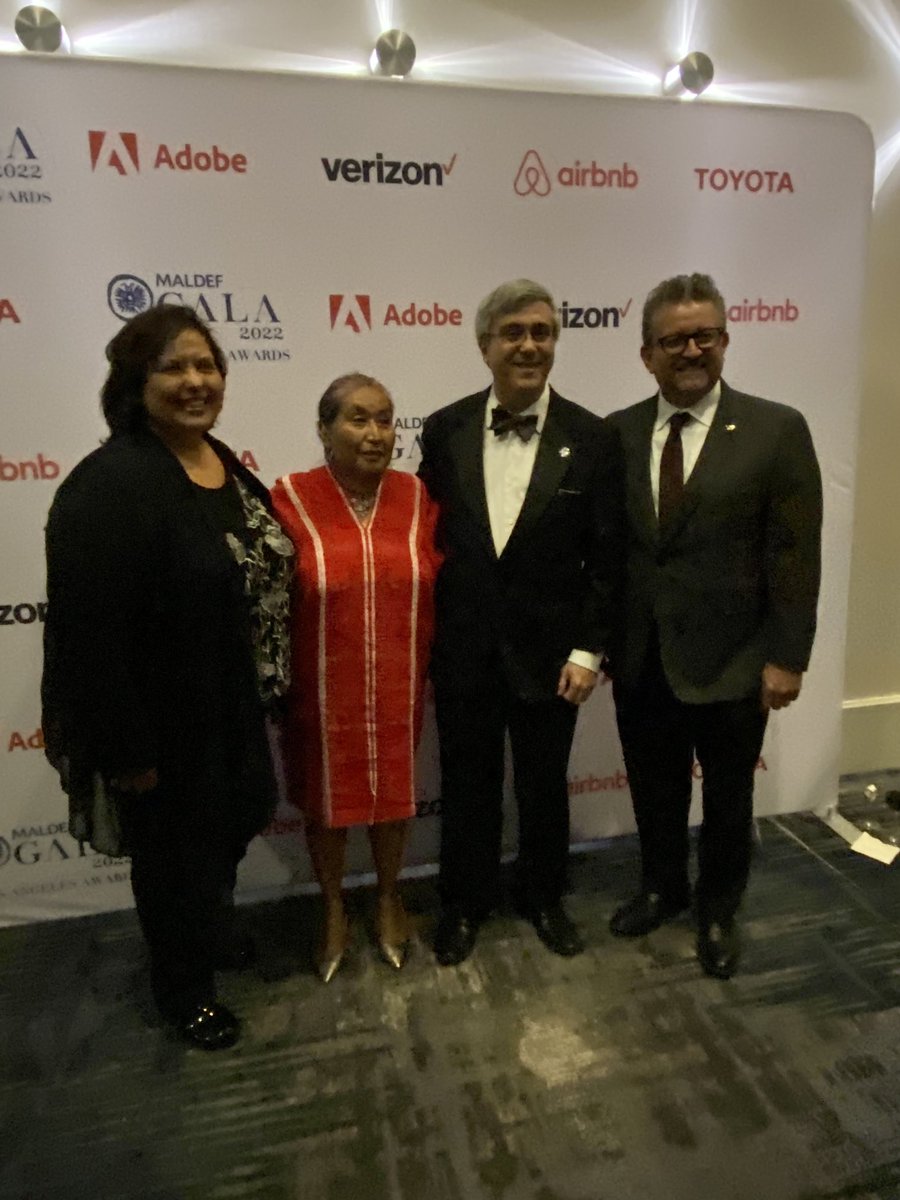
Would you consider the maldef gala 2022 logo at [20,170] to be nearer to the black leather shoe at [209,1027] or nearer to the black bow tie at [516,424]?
the black bow tie at [516,424]

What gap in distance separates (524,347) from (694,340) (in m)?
0.37

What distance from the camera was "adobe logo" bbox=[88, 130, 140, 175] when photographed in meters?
2.07

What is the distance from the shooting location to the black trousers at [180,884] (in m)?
1.79

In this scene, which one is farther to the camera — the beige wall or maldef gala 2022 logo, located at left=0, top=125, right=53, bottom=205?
the beige wall

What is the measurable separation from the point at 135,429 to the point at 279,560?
39 cm

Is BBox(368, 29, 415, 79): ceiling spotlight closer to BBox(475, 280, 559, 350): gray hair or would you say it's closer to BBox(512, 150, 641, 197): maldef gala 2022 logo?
BBox(512, 150, 641, 197): maldef gala 2022 logo

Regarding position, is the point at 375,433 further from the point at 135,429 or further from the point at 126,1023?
the point at 126,1023

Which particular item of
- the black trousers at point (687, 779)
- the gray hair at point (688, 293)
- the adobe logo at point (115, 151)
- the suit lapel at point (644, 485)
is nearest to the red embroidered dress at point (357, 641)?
the suit lapel at point (644, 485)

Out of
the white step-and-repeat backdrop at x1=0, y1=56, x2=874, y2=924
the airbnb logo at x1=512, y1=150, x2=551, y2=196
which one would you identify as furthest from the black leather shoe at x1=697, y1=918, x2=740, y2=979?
the airbnb logo at x1=512, y1=150, x2=551, y2=196

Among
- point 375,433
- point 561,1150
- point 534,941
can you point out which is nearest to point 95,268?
point 375,433

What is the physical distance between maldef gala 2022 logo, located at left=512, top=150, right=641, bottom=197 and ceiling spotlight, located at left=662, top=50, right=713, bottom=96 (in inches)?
11.5

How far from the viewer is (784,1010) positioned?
6.64 feet

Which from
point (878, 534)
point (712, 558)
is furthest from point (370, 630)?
point (878, 534)

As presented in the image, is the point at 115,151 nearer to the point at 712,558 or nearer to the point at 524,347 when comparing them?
the point at 524,347
